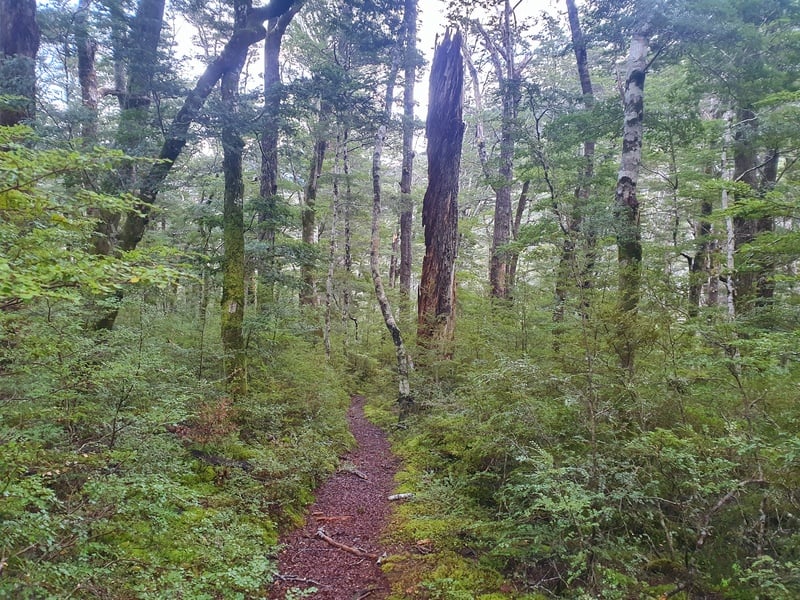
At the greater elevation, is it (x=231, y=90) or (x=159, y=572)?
(x=231, y=90)

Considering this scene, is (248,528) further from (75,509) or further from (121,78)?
(121,78)

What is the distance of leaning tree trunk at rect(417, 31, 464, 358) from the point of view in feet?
35.7

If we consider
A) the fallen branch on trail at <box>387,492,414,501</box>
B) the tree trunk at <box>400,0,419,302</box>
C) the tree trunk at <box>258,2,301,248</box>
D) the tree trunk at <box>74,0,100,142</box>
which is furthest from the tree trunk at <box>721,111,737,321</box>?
the tree trunk at <box>74,0,100,142</box>

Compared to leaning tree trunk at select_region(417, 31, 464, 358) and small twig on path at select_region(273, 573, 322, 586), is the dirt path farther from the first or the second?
leaning tree trunk at select_region(417, 31, 464, 358)

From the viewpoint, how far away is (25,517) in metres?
2.56

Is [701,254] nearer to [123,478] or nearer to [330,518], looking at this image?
[330,518]

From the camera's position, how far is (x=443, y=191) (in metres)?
11.1

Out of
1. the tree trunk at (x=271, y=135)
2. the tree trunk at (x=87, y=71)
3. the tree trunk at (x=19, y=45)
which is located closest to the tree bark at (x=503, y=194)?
the tree trunk at (x=271, y=135)

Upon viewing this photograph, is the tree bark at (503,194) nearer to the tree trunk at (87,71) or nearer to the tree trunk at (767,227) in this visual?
the tree trunk at (767,227)

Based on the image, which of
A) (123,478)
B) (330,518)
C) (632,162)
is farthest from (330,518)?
(632,162)

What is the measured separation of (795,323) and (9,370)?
9.91 m

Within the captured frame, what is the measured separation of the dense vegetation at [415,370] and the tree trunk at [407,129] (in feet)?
0.79

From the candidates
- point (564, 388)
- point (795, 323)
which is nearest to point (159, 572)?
point (564, 388)

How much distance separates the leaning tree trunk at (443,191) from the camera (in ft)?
35.7
